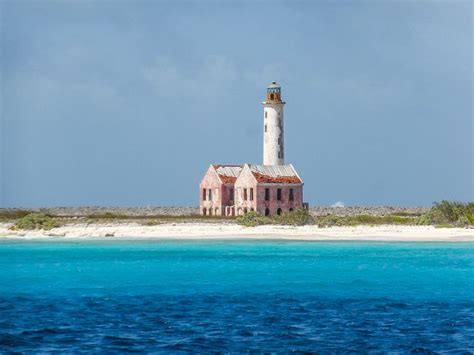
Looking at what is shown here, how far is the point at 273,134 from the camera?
70.4 meters

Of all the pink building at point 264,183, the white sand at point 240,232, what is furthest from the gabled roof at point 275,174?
the white sand at point 240,232

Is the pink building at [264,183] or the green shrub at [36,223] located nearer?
the green shrub at [36,223]

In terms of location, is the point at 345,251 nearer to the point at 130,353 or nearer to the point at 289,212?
the point at 289,212

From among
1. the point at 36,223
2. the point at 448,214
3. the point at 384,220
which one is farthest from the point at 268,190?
the point at 36,223

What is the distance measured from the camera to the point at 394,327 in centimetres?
2180

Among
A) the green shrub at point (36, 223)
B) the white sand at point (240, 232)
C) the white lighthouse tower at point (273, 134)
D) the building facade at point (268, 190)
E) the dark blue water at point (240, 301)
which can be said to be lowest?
the dark blue water at point (240, 301)

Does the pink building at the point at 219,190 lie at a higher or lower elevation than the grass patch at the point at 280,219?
higher

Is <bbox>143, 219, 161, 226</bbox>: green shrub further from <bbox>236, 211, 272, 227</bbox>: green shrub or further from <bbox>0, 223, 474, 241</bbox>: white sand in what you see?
<bbox>236, 211, 272, 227</bbox>: green shrub

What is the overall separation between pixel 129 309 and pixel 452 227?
3632 cm

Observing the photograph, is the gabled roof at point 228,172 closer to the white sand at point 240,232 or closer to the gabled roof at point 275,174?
the gabled roof at point 275,174

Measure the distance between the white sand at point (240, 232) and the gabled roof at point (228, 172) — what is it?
8558mm

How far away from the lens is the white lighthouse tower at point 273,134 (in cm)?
7038

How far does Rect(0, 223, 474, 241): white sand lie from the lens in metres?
55.3

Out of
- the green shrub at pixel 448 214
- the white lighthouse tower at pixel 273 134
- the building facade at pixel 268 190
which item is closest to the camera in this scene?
the green shrub at pixel 448 214
